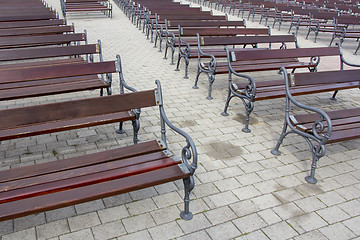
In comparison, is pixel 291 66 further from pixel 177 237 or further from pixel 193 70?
pixel 177 237

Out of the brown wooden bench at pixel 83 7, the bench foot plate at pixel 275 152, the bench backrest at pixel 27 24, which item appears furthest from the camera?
the brown wooden bench at pixel 83 7

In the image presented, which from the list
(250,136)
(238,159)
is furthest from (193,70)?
(238,159)

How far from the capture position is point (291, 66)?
18.9 feet

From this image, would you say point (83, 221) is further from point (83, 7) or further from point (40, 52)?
point (83, 7)

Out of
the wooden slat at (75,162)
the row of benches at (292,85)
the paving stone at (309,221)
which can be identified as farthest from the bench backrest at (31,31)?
the paving stone at (309,221)

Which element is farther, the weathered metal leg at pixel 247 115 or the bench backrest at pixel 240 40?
the bench backrest at pixel 240 40

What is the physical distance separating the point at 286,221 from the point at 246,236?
44cm

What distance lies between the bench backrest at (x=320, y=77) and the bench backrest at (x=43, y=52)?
299 cm

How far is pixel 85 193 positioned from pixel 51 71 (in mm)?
1974

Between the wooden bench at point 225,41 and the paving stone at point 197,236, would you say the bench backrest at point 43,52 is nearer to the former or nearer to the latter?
the wooden bench at point 225,41

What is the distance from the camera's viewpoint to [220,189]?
322cm

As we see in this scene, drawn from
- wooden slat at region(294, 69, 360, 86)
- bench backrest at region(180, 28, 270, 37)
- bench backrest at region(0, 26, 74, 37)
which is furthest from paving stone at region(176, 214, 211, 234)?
bench backrest at region(0, 26, 74, 37)

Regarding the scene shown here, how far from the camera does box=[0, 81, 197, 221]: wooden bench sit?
2324 mm

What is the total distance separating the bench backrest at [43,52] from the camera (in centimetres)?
452
